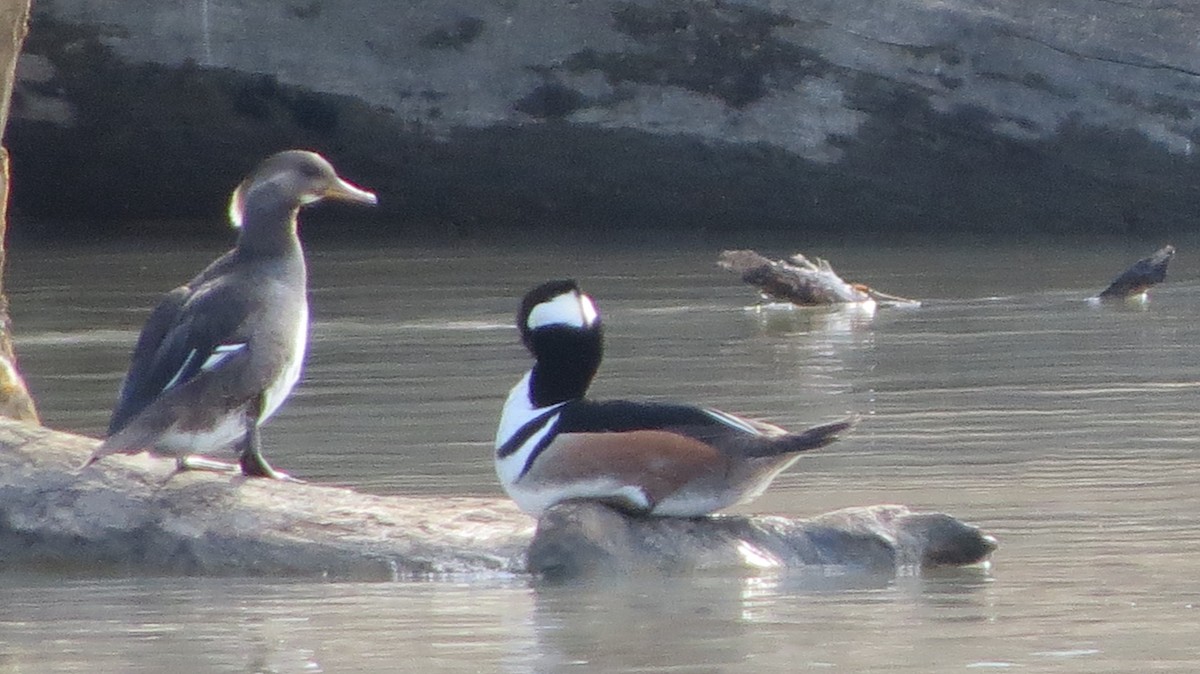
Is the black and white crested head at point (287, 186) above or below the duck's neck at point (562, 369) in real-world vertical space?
above

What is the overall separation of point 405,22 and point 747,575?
12.4 m

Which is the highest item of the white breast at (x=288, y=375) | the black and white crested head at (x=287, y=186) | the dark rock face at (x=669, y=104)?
the dark rock face at (x=669, y=104)

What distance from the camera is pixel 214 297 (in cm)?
800

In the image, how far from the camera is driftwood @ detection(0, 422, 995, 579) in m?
7.08

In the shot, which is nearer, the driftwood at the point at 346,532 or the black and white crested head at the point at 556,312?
the driftwood at the point at 346,532

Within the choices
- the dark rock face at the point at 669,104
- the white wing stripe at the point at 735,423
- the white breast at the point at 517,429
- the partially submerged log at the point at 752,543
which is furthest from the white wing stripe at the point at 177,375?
the dark rock face at the point at 669,104

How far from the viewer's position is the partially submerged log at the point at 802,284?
14.9 meters

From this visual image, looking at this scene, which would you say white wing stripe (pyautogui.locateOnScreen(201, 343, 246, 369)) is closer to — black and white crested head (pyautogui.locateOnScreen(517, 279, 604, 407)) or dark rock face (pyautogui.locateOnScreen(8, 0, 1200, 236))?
black and white crested head (pyautogui.locateOnScreen(517, 279, 604, 407))

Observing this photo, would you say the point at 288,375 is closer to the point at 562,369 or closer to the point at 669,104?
the point at 562,369

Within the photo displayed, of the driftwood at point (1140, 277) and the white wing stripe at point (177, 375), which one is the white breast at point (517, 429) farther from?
the driftwood at point (1140, 277)

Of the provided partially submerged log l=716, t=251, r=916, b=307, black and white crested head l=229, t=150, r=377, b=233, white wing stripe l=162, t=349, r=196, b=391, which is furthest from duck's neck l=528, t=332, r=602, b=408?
partially submerged log l=716, t=251, r=916, b=307

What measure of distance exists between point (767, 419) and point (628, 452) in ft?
10.00

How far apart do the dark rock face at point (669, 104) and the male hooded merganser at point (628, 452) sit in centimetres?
1069

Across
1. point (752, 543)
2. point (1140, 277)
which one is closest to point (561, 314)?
point (752, 543)
